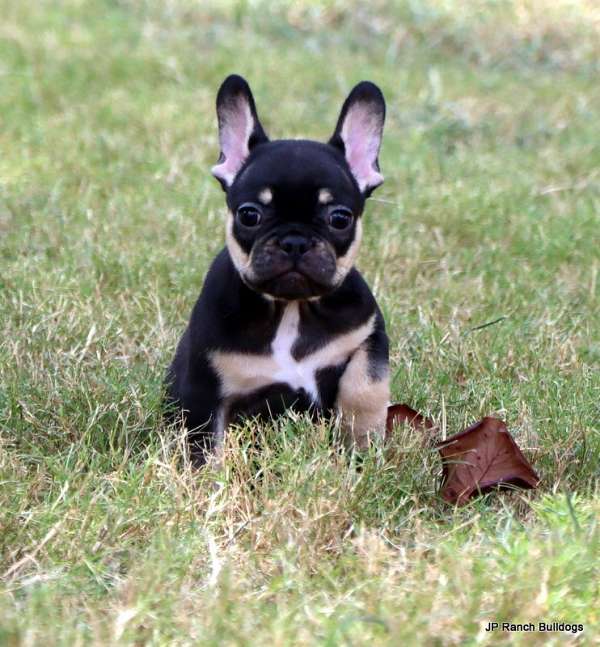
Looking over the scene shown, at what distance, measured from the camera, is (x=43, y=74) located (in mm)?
8742

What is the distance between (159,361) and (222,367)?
1.09 metres

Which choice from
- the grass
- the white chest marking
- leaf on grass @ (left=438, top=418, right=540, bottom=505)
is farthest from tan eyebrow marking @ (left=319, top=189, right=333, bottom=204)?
leaf on grass @ (left=438, top=418, right=540, bottom=505)

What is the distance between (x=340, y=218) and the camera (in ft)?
14.1

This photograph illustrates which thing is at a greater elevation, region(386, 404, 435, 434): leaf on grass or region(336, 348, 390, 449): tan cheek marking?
region(336, 348, 390, 449): tan cheek marking

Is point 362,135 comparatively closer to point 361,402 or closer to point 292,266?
point 292,266

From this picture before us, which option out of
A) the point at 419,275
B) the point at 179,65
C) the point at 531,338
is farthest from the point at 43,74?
the point at 531,338

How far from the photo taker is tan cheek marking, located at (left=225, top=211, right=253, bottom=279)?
13.8 ft

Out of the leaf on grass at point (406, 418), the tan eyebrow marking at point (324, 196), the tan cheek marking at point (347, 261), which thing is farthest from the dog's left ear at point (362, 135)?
the leaf on grass at point (406, 418)

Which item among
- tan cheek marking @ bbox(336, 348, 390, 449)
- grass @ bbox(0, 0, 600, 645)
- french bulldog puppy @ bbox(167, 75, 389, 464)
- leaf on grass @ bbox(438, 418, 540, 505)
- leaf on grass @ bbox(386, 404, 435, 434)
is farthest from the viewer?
leaf on grass @ bbox(386, 404, 435, 434)

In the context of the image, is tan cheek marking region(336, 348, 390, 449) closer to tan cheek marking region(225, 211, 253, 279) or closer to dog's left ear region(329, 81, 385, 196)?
tan cheek marking region(225, 211, 253, 279)

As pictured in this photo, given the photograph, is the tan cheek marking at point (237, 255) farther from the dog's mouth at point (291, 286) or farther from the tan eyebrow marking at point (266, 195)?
the tan eyebrow marking at point (266, 195)

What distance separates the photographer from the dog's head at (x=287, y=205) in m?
4.14

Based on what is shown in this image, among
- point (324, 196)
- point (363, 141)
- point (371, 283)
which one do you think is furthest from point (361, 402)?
point (371, 283)

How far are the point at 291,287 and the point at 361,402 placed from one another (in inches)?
20.0
